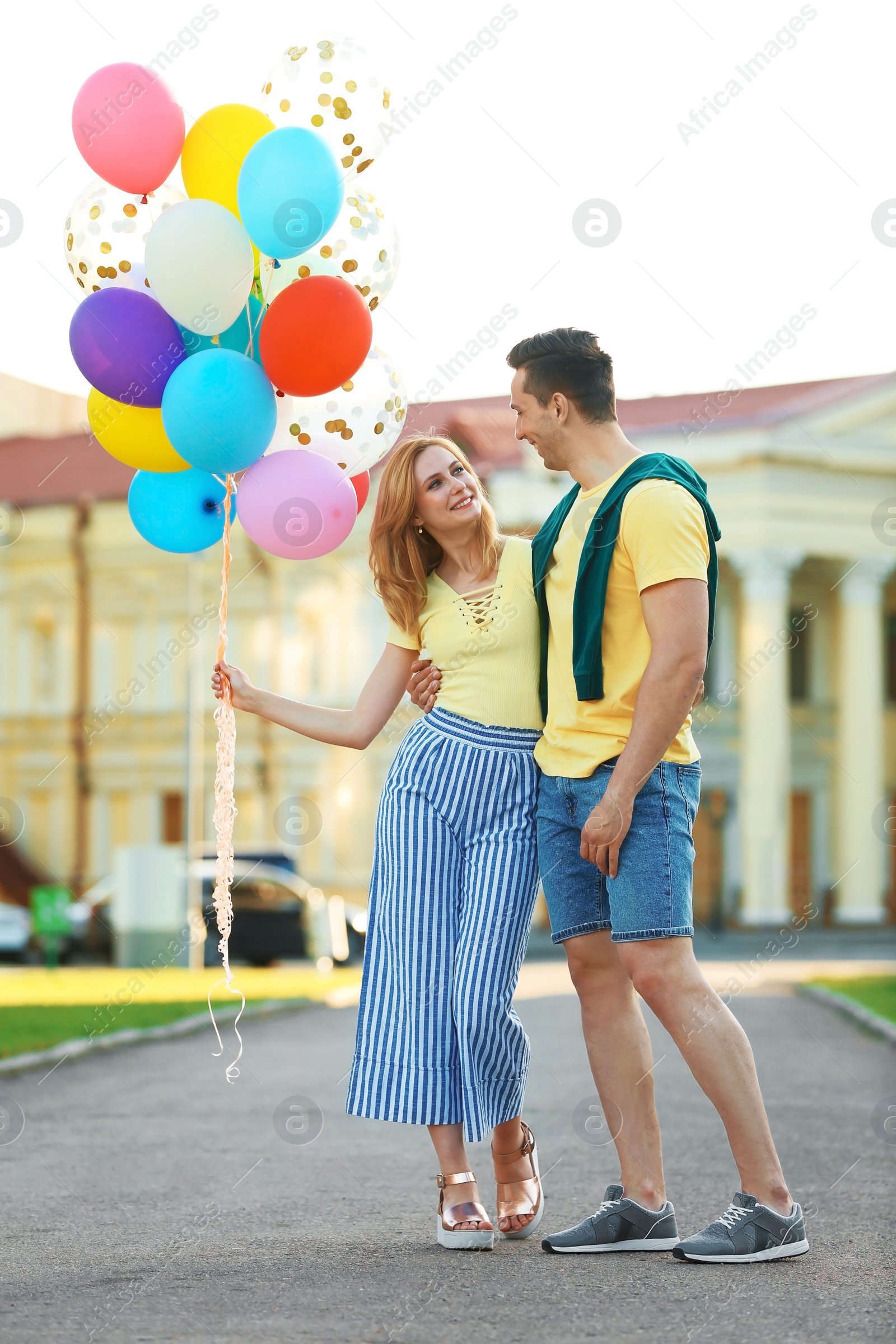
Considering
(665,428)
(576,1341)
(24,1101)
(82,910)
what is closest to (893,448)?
(665,428)

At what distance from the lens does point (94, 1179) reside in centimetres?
520

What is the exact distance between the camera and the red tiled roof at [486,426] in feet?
109

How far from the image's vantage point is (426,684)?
4449 mm

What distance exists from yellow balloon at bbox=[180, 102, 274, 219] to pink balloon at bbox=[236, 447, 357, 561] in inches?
30.8

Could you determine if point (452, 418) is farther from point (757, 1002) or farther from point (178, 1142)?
point (178, 1142)

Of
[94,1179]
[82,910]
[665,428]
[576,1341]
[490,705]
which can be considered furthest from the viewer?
[665,428]

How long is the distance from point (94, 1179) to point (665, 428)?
88.5 ft

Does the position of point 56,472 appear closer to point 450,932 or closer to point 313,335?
point 313,335

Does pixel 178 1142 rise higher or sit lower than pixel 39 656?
lower

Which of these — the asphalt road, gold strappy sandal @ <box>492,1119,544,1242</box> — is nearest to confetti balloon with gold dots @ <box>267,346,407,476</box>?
gold strappy sandal @ <box>492,1119,544,1242</box>

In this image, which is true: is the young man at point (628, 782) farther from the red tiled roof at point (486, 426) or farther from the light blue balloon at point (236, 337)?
the red tiled roof at point (486, 426)

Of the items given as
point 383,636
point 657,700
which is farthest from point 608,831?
point 383,636

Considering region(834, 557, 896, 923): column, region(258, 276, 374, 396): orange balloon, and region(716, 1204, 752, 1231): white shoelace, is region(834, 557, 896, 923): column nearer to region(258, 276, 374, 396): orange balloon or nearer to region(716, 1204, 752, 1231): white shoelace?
region(258, 276, 374, 396): orange balloon

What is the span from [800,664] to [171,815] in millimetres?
14747
